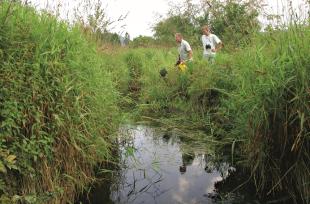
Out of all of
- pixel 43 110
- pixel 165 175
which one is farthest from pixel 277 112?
pixel 43 110

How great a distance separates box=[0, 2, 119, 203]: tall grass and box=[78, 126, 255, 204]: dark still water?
0.48 m

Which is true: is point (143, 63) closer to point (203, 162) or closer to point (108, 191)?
point (203, 162)

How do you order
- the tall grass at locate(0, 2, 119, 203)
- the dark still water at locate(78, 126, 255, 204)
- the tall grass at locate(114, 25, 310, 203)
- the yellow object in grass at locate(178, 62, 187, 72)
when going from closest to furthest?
1. the tall grass at locate(0, 2, 119, 203)
2. the tall grass at locate(114, 25, 310, 203)
3. the dark still water at locate(78, 126, 255, 204)
4. the yellow object in grass at locate(178, 62, 187, 72)

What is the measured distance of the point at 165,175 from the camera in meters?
4.59

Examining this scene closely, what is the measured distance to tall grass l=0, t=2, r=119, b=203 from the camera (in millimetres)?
2979

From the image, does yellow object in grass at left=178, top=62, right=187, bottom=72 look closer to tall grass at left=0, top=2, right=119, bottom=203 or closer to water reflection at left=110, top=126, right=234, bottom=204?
water reflection at left=110, top=126, right=234, bottom=204

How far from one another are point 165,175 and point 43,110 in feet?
6.20

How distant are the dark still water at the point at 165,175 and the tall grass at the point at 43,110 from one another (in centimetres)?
48

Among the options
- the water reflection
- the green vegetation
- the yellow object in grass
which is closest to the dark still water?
the water reflection

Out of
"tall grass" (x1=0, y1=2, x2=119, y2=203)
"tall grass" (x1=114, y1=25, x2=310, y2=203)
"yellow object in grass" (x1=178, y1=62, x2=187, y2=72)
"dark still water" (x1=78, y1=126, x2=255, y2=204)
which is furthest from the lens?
"yellow object in grass" (x1=178, y1=62, x2=187, y2=72)

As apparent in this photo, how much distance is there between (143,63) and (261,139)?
882 centimetres

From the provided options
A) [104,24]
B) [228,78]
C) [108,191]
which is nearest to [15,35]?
[108,191]

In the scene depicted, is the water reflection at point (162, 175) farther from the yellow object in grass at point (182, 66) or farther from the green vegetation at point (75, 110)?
the yellow object in grass at point (182, 66)

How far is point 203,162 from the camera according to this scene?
5.04 m
